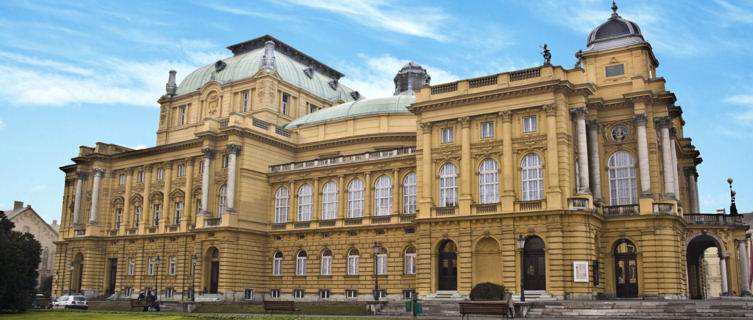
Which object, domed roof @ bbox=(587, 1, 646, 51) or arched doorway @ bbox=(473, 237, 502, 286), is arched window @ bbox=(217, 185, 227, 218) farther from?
domed roof @ bbox=(587, 1, 646, 51)

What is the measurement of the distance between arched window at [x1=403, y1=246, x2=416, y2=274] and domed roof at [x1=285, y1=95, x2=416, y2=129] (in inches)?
571

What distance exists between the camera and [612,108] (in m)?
46.0

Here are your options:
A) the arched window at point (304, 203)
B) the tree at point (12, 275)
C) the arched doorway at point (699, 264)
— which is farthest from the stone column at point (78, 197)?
the arched doorway at point (699, 264)

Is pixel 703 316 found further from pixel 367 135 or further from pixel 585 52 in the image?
pixel 367 135

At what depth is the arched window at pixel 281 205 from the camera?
57062mm

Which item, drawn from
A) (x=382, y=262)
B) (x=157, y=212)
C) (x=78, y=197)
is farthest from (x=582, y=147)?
(x=78, y=197)

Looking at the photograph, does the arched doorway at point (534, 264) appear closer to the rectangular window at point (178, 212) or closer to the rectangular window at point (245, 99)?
the rectangular window at point (178, 212)

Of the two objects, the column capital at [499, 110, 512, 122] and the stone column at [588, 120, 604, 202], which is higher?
the column capital at [499, 110, 512, 122]

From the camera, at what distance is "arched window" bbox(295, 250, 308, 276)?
54.5 metres

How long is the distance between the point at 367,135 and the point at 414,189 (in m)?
9.06

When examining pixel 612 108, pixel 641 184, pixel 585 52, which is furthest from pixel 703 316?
pixel 585 52

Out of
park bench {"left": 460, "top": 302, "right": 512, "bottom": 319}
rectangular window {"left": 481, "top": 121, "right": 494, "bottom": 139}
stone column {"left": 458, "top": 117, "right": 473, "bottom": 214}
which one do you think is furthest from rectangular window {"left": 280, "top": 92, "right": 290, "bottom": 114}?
park bench {"left": 460, "top": 302, "right": 512, "bottom": 319}

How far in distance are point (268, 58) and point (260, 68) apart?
1399 mm

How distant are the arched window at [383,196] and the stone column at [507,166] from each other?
35.7ft
